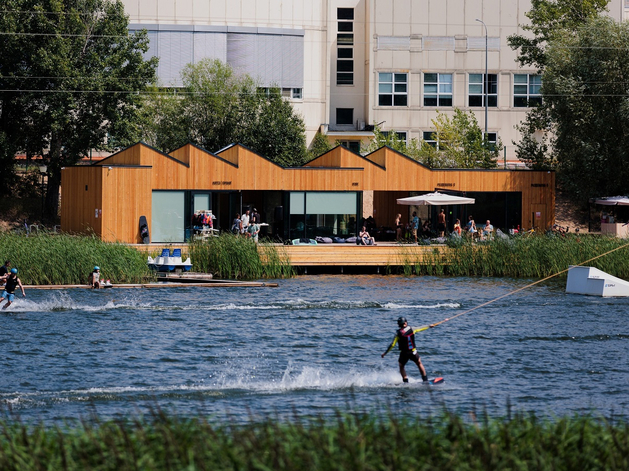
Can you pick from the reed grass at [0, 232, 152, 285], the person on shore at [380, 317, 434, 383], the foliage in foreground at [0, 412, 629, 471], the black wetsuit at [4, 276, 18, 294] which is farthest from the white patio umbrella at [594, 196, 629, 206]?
the foliage in foreground at [0, 412, 629, 471]

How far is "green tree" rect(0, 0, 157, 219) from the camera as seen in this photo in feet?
190

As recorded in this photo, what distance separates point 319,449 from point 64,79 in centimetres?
5001

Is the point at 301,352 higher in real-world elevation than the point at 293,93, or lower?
lower

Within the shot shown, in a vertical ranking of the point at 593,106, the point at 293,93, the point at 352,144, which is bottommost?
the point at 593,106

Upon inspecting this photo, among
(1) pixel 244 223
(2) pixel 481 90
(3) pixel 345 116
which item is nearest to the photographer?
(1) pixel 244 223

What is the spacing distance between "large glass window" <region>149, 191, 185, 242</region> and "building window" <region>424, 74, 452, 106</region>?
40.5m

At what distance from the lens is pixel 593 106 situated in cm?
5844

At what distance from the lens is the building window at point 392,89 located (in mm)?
85625

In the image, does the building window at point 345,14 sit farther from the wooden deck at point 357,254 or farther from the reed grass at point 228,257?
the reed grass at point 228,257

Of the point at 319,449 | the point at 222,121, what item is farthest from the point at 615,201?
the point at 319,449

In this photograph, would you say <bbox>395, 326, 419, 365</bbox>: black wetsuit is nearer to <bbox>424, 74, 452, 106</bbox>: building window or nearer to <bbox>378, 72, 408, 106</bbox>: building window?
<bbox>378, 72, 408, 106</bbox>: building window

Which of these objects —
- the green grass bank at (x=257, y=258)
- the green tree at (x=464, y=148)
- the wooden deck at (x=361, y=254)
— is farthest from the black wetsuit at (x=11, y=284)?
the green tree at (x=464, y=148)

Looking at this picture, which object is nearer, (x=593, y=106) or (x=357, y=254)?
(x=357, y=254)

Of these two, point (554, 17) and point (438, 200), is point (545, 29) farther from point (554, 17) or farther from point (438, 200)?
point (438, 200)
